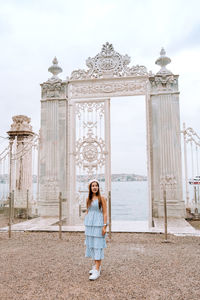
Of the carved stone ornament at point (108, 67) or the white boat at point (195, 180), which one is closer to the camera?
the white boat at point (195, 180)

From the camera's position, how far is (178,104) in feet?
24.1

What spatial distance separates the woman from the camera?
118 inches

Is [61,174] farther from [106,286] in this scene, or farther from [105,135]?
[106,286]

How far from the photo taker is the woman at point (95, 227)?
2.99m

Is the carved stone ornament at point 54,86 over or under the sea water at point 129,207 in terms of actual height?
over

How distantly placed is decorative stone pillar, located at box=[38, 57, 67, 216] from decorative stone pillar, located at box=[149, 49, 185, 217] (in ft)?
8.51

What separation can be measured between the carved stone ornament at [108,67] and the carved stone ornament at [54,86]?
1.87 feet

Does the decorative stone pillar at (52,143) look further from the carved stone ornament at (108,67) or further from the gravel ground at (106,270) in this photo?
the gravel ground at (106,270)

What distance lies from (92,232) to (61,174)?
4671mm

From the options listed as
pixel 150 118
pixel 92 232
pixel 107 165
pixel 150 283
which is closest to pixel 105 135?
pixel 107 165

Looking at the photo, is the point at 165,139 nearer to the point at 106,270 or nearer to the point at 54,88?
the point at 54,88

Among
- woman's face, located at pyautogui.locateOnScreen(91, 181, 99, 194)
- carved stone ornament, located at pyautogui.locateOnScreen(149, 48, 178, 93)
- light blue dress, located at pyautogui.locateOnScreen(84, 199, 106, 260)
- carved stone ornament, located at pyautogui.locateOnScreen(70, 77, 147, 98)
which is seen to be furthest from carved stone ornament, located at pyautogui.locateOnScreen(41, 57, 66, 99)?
light blue dress, located at pyautogui.locateOnScreen(84, 199, 106, 260)

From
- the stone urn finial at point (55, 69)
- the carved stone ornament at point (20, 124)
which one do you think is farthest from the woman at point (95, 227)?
the carved stone ornament at point (20, 124)

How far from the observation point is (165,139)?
23.6ft
